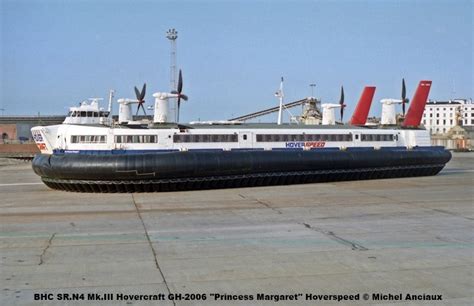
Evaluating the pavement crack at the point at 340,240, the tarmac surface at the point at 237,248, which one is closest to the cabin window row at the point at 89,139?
the tarmac surface at the point at 237,248

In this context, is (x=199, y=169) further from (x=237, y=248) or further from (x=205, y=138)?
(x=237, y=248)

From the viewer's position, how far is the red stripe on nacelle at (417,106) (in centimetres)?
2398

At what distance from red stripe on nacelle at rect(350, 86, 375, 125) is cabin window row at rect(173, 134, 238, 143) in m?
8.46

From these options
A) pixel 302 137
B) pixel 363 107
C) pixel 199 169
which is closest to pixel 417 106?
pixel 363 107

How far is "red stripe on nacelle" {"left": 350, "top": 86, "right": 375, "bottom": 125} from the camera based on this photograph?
24891 millimetres

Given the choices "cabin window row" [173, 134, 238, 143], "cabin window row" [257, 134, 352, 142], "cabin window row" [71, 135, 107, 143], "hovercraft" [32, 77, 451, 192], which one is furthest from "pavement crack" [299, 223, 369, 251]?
"cabin window row" [257, 134, 352, 142]

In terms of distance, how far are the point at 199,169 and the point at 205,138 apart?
2.13 metres

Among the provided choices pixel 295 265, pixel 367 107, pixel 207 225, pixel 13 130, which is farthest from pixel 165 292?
pixel 13 130

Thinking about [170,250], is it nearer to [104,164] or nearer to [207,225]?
[207,225]

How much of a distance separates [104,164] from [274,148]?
6.38 meters

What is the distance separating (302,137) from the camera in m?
19.9

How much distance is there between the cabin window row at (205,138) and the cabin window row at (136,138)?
28.4 inches

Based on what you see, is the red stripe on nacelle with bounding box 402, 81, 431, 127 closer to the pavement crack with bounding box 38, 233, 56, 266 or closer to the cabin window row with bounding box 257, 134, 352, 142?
the cabin window row with bounding box 257, 134, 352, 142

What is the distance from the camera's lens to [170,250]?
762 cm
